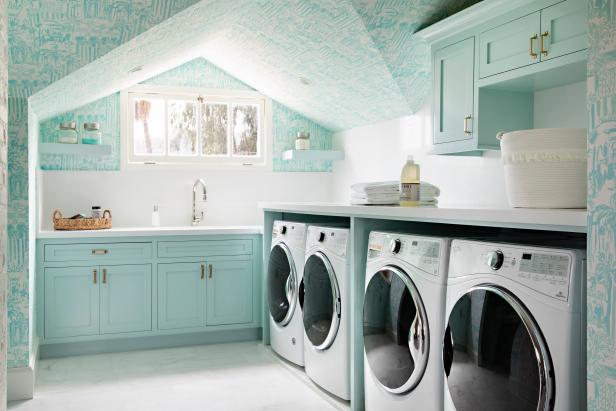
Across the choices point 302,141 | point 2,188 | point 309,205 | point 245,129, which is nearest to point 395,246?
point 309,205

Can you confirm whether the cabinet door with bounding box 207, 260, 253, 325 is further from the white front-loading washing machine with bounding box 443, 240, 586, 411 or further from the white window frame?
the white front-loading washing machine with bounding box 443, 240, 586, 411

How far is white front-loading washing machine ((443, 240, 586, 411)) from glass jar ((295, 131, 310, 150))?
120 inches

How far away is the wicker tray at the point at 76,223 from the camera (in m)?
4.07

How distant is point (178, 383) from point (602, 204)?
2.75m

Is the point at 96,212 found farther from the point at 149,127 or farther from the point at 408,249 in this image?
the point at 408,249

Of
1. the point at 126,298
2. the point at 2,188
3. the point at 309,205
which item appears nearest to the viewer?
the point at 2,188

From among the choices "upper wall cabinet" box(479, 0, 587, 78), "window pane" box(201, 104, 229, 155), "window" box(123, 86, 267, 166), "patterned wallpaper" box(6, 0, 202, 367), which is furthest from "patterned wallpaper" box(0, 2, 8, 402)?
"window pane" box(201, 104, 229, 155)

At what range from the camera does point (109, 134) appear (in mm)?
4648

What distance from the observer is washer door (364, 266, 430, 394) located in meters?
2.21

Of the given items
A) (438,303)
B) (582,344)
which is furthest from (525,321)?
(438,303)

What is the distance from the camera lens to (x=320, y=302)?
3.16m

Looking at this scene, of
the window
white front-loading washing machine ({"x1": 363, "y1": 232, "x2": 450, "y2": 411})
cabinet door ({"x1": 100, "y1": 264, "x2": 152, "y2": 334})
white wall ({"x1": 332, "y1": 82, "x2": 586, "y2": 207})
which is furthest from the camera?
the window

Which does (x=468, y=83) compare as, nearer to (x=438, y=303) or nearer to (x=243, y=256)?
(x=438, y=303)

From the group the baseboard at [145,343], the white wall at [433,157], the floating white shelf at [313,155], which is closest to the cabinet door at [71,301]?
the baseboard at [145,343]
